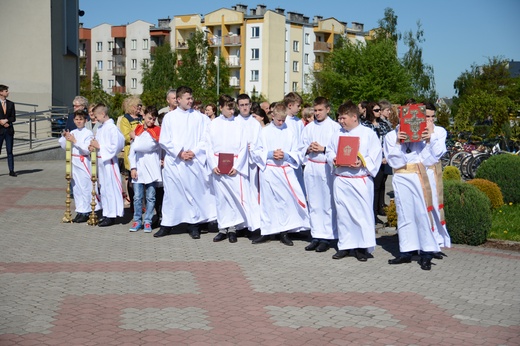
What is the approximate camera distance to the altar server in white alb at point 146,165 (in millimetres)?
12352

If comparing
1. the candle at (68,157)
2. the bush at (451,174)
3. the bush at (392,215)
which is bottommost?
the bush at (392,215)

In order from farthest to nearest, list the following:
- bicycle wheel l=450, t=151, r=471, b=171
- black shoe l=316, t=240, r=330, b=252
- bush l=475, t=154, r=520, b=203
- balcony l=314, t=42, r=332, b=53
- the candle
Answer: balcony l=314, t=42, r=332, b=53
bicycle wheel l=450, t=151, r=471, b=171
bush l=475, t=154, r=520, b=203
the candle
black shoe l=316, t=240, r=330, b=252

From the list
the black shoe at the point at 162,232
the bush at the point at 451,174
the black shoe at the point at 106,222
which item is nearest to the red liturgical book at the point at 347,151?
the black shoe at the point at 162,232

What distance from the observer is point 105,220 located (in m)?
12.9

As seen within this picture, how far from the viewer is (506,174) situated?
52.5 ft

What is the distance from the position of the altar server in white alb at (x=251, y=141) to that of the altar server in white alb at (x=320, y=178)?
842 mm

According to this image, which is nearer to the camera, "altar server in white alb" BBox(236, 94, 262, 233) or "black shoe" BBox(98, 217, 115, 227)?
"altar server in white alb" BBox(236, 94, 262, 233)

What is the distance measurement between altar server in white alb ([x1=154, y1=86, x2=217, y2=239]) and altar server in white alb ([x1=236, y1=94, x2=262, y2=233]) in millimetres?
623

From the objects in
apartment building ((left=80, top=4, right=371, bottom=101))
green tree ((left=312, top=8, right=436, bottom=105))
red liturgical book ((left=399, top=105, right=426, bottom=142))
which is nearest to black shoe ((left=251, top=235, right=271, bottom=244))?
red liturgical book ((left=399, top=105, right=426, bottom=142))

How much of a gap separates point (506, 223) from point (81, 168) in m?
7.27

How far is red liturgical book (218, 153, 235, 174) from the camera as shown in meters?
11.7

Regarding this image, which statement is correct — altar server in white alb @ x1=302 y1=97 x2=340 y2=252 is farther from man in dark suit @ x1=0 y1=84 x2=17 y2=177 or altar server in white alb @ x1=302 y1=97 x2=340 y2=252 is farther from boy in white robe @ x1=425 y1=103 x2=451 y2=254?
man in dark suit @ x1=0 y1=84 x2=17 y2=177

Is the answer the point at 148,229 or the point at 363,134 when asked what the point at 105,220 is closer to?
the point at 148,229

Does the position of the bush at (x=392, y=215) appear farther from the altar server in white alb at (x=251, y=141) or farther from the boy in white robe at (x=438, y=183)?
the altar server in white alb at (x=251, y=141)
